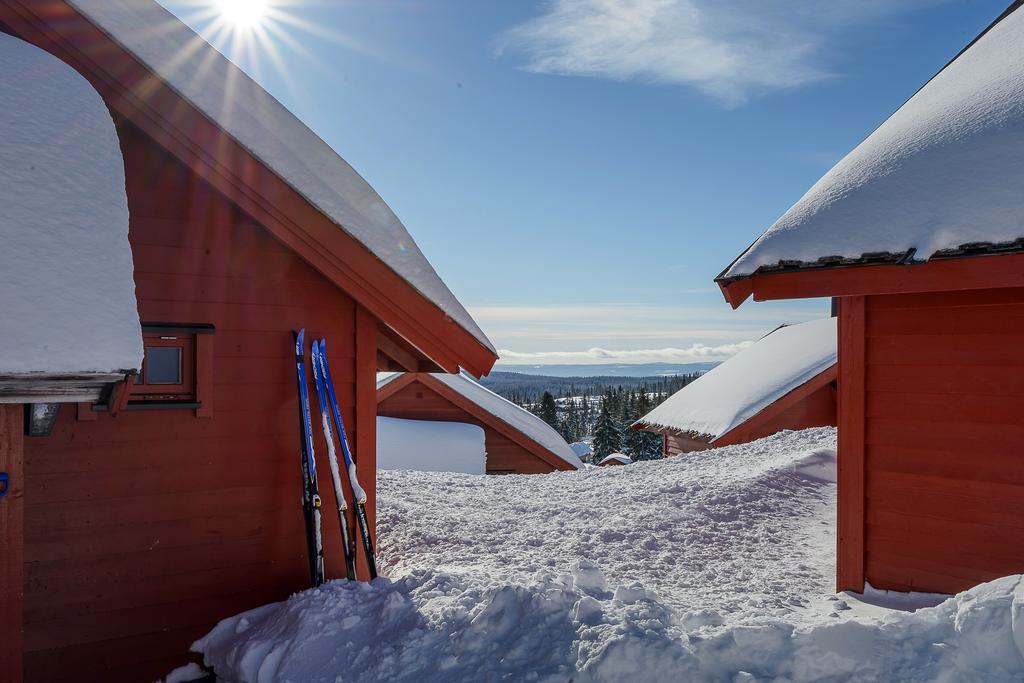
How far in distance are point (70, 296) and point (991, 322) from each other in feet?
17.7

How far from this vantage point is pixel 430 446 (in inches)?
619

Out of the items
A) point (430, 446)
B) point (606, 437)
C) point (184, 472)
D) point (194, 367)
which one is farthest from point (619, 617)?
point (606, 437)

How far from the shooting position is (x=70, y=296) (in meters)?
2.95

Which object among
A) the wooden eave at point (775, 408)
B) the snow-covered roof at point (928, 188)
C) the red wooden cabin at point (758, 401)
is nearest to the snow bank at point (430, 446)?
the red wooden cabin at point (758, 401)

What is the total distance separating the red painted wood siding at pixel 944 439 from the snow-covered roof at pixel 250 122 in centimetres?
298

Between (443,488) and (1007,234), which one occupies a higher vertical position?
(1007,234)

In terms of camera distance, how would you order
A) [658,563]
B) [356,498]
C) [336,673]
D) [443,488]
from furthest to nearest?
[443,488]
[658,563]
[356,498]
[336,673]

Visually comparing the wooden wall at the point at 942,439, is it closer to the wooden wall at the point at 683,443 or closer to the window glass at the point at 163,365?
the window glass at the point at 163,365

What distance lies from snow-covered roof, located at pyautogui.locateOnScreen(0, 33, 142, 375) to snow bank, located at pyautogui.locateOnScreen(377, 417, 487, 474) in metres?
11.0

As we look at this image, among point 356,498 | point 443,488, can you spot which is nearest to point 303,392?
point 356,498

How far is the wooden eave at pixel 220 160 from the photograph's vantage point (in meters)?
4.28

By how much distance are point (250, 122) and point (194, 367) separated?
Answer: 5.73ft

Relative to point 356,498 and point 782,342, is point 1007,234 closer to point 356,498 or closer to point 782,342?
point 356,498

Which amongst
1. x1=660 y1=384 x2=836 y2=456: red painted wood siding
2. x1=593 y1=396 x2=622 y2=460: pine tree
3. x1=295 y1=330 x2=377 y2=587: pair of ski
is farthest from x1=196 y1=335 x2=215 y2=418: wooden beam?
x1=593 y1=396 x2=622 y2=460: pine tree
